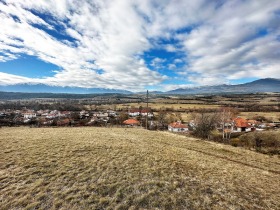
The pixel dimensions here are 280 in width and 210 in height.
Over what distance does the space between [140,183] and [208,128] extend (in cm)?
3767

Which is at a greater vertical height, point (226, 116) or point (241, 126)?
point (226, 116)

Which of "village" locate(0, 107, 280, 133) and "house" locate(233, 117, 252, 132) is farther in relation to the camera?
"house" locate(233, 117, 252, 132)

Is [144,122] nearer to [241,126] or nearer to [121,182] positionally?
[241,126]

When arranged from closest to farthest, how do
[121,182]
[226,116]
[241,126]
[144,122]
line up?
[121,182]
[226,116]
[241,126]
[144,122]

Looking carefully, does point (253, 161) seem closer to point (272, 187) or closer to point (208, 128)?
point (272, 187)

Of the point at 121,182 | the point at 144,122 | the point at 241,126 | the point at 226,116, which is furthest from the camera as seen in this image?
the point at 144,122

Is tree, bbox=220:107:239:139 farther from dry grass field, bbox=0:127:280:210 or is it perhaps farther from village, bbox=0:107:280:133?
dry grass field, bbox=0:127:280:210

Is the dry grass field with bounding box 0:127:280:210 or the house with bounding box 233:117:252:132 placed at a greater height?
the dry grass field with bounding box 0:127:280:210

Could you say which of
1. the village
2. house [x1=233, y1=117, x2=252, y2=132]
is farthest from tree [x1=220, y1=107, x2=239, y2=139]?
house [x1=233, y1=117, x2=252, y2=132]

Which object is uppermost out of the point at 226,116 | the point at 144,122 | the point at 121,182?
the point at 121,182

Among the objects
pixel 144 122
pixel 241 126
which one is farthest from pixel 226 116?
pixel 144 122

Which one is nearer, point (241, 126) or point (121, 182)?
point (121, 182)

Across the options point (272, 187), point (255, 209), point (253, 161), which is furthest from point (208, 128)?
point (255, 209)

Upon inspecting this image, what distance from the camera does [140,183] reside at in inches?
344
